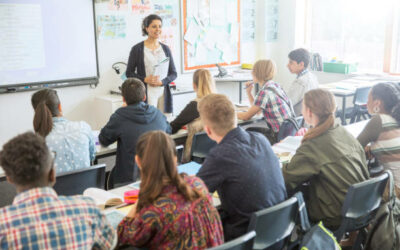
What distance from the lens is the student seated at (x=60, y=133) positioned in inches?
104

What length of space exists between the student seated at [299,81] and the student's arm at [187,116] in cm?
124

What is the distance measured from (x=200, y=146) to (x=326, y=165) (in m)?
1.20

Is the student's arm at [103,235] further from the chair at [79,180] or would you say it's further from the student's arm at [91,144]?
the student's arm at [91,144]

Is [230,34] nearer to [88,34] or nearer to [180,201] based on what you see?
[88,34]

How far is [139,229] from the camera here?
5.35 ft

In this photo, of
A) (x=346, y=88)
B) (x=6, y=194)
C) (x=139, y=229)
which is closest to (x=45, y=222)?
(x=139, y=229)

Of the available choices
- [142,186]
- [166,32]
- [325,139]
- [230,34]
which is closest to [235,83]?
[230,34]

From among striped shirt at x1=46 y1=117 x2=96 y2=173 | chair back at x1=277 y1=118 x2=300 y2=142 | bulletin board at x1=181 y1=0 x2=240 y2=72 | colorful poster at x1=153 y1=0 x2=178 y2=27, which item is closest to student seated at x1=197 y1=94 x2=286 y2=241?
striped shirt at x1=46 y1=117 x2=96 y2=173

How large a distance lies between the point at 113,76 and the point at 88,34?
646mm

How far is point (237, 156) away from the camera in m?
2.04

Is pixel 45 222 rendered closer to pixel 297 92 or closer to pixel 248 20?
pixel 297 92

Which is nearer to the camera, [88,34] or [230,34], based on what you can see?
[88,34]

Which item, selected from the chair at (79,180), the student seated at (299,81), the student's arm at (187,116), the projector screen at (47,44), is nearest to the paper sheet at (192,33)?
the projector screen at (47,44)

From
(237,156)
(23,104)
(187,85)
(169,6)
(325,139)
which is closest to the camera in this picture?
(237,156)
